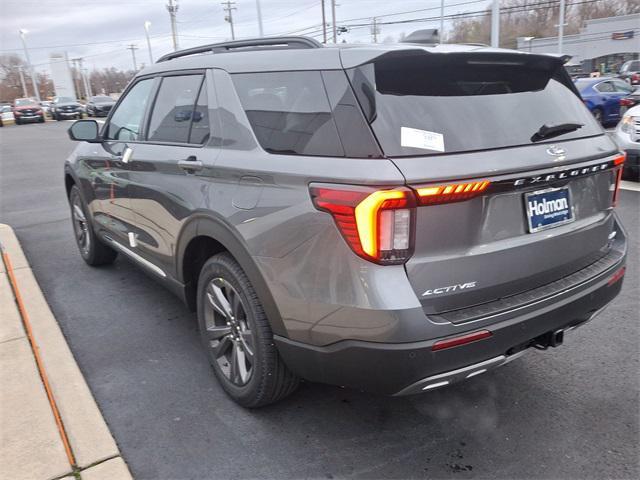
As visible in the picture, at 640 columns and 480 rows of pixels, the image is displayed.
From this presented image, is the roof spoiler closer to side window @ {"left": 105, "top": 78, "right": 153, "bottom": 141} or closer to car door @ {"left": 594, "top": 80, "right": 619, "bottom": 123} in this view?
side window @ {"left": 105, "top": 78, "right": 153, "bottom": 141}

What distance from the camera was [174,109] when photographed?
11.3ft

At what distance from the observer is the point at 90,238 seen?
5.18m

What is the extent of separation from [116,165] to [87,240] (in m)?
1.58

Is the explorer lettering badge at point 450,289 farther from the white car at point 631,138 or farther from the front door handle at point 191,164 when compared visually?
the white car at point 631,138

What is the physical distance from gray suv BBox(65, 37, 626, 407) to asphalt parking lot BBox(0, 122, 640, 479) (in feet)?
0.85

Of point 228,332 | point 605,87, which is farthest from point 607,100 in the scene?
point 228,332

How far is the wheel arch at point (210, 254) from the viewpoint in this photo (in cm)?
247

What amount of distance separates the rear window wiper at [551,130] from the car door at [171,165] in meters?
1.59

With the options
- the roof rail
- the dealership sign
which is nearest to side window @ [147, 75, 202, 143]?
the roof rail

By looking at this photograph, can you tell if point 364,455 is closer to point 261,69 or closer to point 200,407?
point 200,407

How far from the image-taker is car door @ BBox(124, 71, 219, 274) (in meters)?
2.99

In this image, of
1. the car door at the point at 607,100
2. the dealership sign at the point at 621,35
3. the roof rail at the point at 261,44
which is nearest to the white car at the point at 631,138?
Answer: the roof rail at the point at 261,44

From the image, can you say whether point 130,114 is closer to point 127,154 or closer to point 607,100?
point 127,154

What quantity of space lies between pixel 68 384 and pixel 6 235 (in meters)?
4.22
